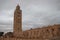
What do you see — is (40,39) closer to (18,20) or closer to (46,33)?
(46,33)

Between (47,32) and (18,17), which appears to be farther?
(18,17)

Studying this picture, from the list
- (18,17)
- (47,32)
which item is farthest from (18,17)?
(47,32)

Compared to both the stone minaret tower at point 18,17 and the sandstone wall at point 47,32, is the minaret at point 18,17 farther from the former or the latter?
the sandstone wall at point 47,32

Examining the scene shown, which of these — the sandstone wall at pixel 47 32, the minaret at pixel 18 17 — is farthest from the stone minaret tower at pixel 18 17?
the sandstone wall at pixel 47 32

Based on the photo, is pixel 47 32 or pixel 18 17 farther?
pixel 18 17

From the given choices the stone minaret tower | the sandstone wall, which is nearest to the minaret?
the stone minaret tower

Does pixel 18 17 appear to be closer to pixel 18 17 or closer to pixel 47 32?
pixel 18 17

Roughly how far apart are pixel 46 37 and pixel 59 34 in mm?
1258

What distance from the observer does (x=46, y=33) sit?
Answer: 11664mm

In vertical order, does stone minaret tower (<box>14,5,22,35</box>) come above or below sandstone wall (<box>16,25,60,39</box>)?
above

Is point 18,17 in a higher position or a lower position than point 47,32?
higher

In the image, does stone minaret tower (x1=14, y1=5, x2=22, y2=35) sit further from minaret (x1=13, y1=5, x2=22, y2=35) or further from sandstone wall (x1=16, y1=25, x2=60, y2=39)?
sandstone wall (x1=16, y1=25, x2=60, y2=39)

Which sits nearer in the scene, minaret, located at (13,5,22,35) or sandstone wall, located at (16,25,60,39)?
sandstone wall, located at (16,25,60,39)

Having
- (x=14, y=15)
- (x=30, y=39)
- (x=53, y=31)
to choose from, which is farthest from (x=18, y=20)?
(x=53, y=31)
